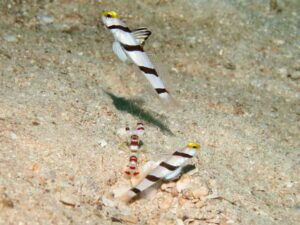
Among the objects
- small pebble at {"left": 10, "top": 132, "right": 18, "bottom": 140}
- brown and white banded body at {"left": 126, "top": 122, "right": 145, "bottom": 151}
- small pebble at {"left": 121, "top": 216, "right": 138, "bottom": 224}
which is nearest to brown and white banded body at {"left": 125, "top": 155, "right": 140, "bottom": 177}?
brown and white banded body at {"left": 126, "top": 122, "right": 145, "bottom": 151}

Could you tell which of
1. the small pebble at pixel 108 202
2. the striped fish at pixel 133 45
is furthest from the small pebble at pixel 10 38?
the small pebble at pixel 108 202

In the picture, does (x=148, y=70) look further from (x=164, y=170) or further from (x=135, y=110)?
(x=164, y=170)

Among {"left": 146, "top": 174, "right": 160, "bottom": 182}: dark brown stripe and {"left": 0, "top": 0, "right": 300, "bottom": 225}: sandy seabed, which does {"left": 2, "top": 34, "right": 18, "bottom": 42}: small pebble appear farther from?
{"left": 146, "top": 174, "right": 160, "bottom": 182}: dark brown stripe

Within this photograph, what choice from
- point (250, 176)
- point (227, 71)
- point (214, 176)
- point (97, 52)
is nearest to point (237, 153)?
point (250, 176)

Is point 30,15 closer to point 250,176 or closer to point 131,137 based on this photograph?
point 131,137

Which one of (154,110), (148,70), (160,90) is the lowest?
(154,110)

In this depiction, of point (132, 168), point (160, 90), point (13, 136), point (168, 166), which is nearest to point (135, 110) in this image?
point (160, 90)

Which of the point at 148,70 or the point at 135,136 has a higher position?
the point at 148,70

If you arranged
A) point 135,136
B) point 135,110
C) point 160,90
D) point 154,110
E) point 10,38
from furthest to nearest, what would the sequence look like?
point 10,38
point 154,110
point 135,110
point 160,90
point 135,136
